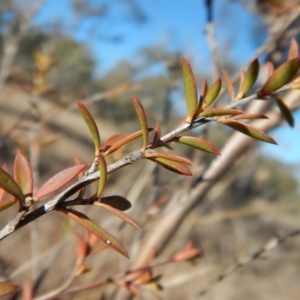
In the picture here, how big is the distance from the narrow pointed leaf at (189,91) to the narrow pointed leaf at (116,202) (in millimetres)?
60

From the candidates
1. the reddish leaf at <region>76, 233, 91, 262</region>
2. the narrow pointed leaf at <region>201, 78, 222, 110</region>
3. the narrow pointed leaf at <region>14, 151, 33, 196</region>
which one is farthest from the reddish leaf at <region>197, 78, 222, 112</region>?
the reddish leaf at <region>76, 233, 91, 262</region>

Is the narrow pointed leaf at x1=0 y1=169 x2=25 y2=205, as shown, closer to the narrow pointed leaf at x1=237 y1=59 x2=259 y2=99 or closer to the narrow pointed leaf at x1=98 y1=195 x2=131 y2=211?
the narrow pointed leaf at x1=98 y1=195 x2=131 y2=211

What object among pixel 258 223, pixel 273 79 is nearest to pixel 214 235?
pixel 258 223

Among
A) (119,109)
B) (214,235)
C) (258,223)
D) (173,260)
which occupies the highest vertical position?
(173,260)

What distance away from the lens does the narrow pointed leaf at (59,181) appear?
23 centimetres

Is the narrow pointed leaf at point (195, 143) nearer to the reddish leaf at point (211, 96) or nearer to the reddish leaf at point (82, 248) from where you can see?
the reddish leaf at point (211, 96)

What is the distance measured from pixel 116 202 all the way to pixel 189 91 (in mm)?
78

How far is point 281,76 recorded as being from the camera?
25 centimetres

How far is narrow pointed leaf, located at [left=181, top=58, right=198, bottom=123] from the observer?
0.24 metres

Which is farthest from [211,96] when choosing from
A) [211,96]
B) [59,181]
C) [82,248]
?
[82,248]

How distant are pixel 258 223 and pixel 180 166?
16.5 feet

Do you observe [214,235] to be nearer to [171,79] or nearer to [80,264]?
[171,79]

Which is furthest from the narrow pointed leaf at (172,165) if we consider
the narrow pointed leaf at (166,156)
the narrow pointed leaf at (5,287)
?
the narrow pointed leaf at (5,287)

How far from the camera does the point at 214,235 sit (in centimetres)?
348
